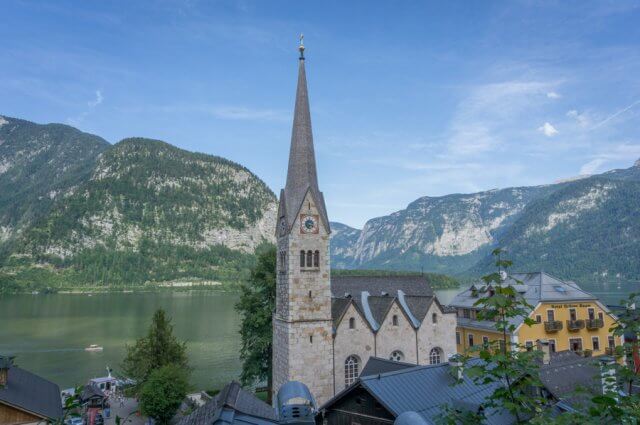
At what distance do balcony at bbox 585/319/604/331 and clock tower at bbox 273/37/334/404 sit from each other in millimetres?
25940

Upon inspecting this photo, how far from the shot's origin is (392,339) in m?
33.9

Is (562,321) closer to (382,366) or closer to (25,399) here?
(382,366)

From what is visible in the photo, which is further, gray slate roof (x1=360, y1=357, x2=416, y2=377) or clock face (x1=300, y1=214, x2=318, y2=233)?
clock face (x1=300, y1=214, x2=318, y2=233)

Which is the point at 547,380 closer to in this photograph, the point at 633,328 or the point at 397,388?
the point at 397,388

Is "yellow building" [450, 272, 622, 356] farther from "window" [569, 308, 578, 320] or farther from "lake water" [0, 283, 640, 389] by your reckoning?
"lake water" [0, 283, 640, 389]

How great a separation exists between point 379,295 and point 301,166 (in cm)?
1257

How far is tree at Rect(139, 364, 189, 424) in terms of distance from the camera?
30172 millimetres

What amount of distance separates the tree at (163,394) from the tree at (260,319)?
23.0 ft

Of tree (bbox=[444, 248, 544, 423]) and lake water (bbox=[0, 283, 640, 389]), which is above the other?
tree (bbox=[444, 248, 544, 423])

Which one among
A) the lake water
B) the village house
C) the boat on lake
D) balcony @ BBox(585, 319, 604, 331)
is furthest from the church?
the boat on lake

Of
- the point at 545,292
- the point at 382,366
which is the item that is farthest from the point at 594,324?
the point at 382,366

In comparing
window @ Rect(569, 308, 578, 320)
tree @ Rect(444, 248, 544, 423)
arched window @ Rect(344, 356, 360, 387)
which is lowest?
arched window @ Rect(344, 356, 360, 387)

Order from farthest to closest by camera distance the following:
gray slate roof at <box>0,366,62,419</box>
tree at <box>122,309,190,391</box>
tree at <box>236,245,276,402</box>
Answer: tree at <box>236,245,276,402</box> → tree at <box>122,309,190,391</box> → gray slate roof at <box>0,366,62,419</box>

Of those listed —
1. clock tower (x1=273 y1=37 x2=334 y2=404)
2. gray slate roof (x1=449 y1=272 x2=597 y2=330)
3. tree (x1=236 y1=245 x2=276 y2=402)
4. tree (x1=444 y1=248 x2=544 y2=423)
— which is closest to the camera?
tree (x1=444 y1=248 x2=544 y2=423)
